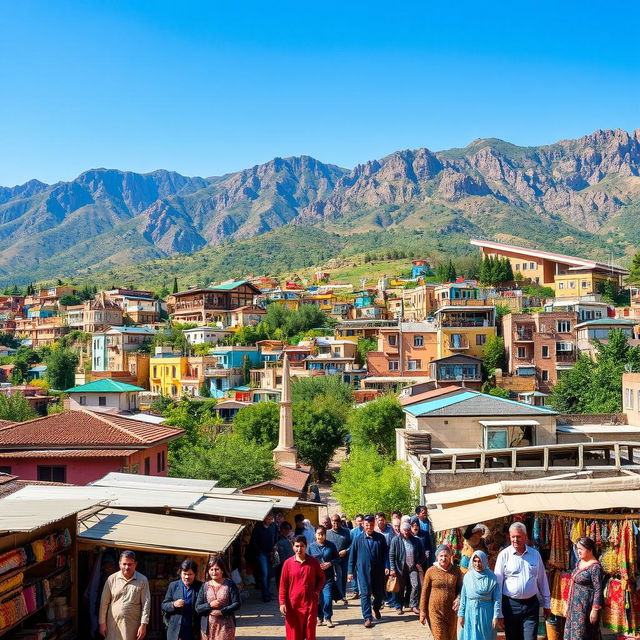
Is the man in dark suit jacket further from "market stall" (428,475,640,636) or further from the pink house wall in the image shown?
the pink house wall

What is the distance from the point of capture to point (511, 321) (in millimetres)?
55469

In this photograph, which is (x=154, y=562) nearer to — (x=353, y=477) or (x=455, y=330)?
(x=353, y=477)

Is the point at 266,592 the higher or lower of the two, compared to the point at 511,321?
lower

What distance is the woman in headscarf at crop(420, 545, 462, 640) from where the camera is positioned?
25.8 ft

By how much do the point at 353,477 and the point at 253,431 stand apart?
19.0m

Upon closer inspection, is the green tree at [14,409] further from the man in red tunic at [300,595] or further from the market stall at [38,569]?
the man in red tunic at [300,595]

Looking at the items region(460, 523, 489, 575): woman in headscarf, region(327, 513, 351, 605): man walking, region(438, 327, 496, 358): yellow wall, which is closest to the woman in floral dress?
region(460, 523, 489, 575): woman in headscarf

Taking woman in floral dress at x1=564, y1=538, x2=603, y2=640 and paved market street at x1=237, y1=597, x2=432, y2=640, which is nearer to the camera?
woman in floral dress at x1=564, y1=538, x2=603, y2=640

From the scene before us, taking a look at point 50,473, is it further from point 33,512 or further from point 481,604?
point 481,604

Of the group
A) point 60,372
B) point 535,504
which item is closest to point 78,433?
point 535,504

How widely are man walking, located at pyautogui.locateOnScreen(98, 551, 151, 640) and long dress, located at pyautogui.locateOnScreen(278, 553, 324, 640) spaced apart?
1.43m

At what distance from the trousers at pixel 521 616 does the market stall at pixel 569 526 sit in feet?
2.25

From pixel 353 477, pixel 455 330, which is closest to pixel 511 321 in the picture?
pixel 455 330

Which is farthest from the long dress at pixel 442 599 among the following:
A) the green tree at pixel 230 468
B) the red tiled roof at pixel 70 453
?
the green tree at pixel 230 468
